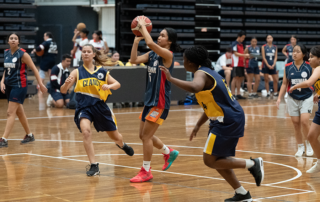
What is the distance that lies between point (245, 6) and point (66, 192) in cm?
1654

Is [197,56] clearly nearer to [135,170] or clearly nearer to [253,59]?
[135,170]

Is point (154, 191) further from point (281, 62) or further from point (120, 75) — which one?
point (281, 62)

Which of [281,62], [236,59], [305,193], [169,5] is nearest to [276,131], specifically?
[305,193]

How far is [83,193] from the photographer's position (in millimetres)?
4582

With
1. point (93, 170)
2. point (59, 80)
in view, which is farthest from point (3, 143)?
point (59, 80)

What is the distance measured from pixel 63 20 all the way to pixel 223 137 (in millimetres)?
27080

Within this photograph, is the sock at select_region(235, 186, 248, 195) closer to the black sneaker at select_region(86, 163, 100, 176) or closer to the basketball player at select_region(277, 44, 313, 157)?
the black sneaker at select_region(86, 163, 100, 176)

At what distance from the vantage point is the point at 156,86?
205 inches

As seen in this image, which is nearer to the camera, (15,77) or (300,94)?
(300,94)

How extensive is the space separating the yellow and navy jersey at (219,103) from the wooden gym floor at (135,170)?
0.83 metres

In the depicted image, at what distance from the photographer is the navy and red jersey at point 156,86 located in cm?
519

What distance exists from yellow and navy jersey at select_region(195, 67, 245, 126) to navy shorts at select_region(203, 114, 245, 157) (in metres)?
0.04

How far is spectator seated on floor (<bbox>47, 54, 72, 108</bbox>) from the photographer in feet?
39.8

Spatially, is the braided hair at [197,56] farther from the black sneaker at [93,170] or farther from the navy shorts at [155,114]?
the black sneaker at [93,170]
